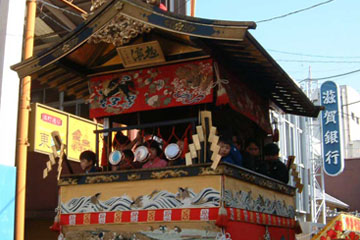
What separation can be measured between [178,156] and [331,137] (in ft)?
63.0

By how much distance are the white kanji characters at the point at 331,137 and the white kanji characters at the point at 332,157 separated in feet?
2.01

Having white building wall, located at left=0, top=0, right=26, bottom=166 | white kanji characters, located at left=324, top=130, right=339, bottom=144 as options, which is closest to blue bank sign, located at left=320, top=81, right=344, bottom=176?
white kanji characters, located at left=324, top=130, right=339, bottom=144

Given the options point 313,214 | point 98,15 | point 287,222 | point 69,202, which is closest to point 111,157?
point 69,202

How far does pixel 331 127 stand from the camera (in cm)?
2441

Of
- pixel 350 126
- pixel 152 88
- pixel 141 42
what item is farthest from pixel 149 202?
pixel 350 126

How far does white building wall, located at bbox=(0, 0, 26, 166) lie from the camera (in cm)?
1163

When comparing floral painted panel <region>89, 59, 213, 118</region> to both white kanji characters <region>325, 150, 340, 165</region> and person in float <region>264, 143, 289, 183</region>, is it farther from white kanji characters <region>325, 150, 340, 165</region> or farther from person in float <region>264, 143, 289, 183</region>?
white kanji characters <region>325, 150, 340, 165</region>

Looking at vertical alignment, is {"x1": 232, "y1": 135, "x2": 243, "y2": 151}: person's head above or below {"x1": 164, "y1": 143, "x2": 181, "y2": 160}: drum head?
above

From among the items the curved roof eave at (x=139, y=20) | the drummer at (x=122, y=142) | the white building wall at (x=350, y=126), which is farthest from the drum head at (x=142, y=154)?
the white building wall at (x=350, y=126)

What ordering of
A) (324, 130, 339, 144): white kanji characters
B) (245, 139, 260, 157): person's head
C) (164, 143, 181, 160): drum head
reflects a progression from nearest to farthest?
(164, 143, 181, 160): drum head < (245, 139, 260, 157): person's head < (324, 130, 339, 144): white kanji characters

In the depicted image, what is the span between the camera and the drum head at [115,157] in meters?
7.28

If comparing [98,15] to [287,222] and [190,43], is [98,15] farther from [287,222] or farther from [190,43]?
[287,222]

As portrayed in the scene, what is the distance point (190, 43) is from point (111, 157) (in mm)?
1898

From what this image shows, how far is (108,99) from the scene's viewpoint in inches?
→ 305
